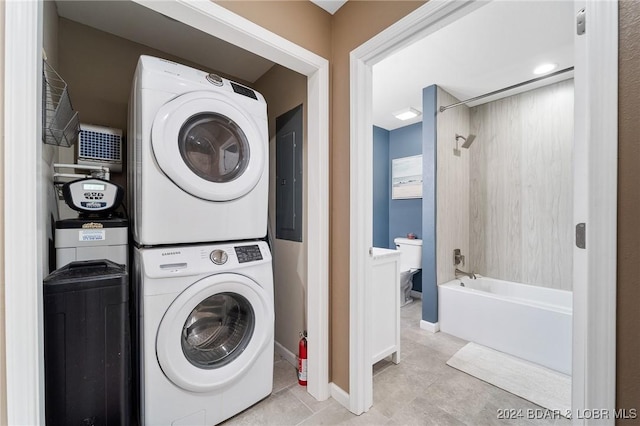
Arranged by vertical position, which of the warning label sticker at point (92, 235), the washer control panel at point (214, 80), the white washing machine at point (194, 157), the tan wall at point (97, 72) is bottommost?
the warning label sticker at point (92, 235)

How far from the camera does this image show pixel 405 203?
3.87m

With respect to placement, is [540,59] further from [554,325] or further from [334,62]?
[554,325]

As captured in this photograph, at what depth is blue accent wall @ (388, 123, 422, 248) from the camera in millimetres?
3721

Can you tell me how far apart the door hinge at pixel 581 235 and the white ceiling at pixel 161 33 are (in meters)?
2.29

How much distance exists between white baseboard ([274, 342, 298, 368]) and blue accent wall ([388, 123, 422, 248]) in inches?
94.5

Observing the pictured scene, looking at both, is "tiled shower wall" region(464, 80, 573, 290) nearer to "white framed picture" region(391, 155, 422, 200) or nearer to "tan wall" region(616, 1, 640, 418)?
"white framed picture" region(391, 155, 422, 200)

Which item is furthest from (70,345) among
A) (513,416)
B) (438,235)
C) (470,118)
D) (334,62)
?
Result: (470,118)

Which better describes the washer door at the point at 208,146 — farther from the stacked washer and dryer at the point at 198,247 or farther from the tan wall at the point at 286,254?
the tan wall at the point at 286,254

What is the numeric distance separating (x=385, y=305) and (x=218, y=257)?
1.25m

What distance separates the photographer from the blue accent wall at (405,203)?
12.2 feet

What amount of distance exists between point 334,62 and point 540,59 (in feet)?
6.04

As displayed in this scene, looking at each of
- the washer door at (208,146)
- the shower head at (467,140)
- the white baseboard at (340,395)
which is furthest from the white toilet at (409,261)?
the washer door at (208,146)

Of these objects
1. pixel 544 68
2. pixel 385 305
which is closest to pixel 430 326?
pixel 385 305

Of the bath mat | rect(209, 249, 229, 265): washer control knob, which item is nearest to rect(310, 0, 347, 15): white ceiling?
rect(209, 249, 229, 265): washer control knob
